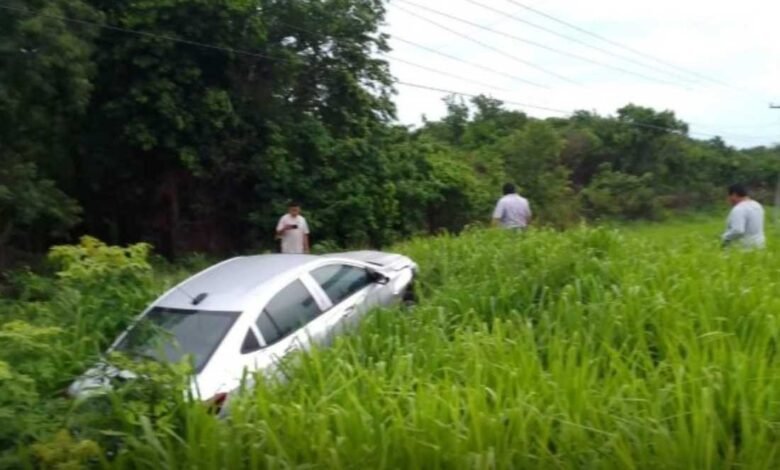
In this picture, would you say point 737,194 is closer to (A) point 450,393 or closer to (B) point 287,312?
(B) point 287,312

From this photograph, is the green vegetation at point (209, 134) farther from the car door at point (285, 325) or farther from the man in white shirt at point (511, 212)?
the car door at point (285, 325)

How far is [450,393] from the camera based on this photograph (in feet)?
19.8

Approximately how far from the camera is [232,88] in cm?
2381

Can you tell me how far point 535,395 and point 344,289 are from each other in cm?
498

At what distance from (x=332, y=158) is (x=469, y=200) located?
4.47 metres

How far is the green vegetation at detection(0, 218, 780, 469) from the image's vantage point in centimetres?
548

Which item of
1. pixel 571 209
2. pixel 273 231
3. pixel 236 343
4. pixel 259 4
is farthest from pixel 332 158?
pixel 236 343

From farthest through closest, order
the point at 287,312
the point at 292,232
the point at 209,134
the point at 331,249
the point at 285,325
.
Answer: the point at 209,134 < the point at 331,249 < the point at 292,232 < the point at 287,312 < the point at 285,325

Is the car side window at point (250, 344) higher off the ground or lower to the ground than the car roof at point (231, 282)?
lower

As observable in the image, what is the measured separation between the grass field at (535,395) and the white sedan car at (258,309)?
906mm

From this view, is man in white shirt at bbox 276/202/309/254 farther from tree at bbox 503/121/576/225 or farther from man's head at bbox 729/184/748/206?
tree at bbox 503/121/576/225

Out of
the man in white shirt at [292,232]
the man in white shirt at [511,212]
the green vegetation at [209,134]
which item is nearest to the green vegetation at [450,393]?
the man in white shirt at [511,212]

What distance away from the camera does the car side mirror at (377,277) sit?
37.4 ft

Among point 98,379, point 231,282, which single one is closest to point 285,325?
point 231,282
